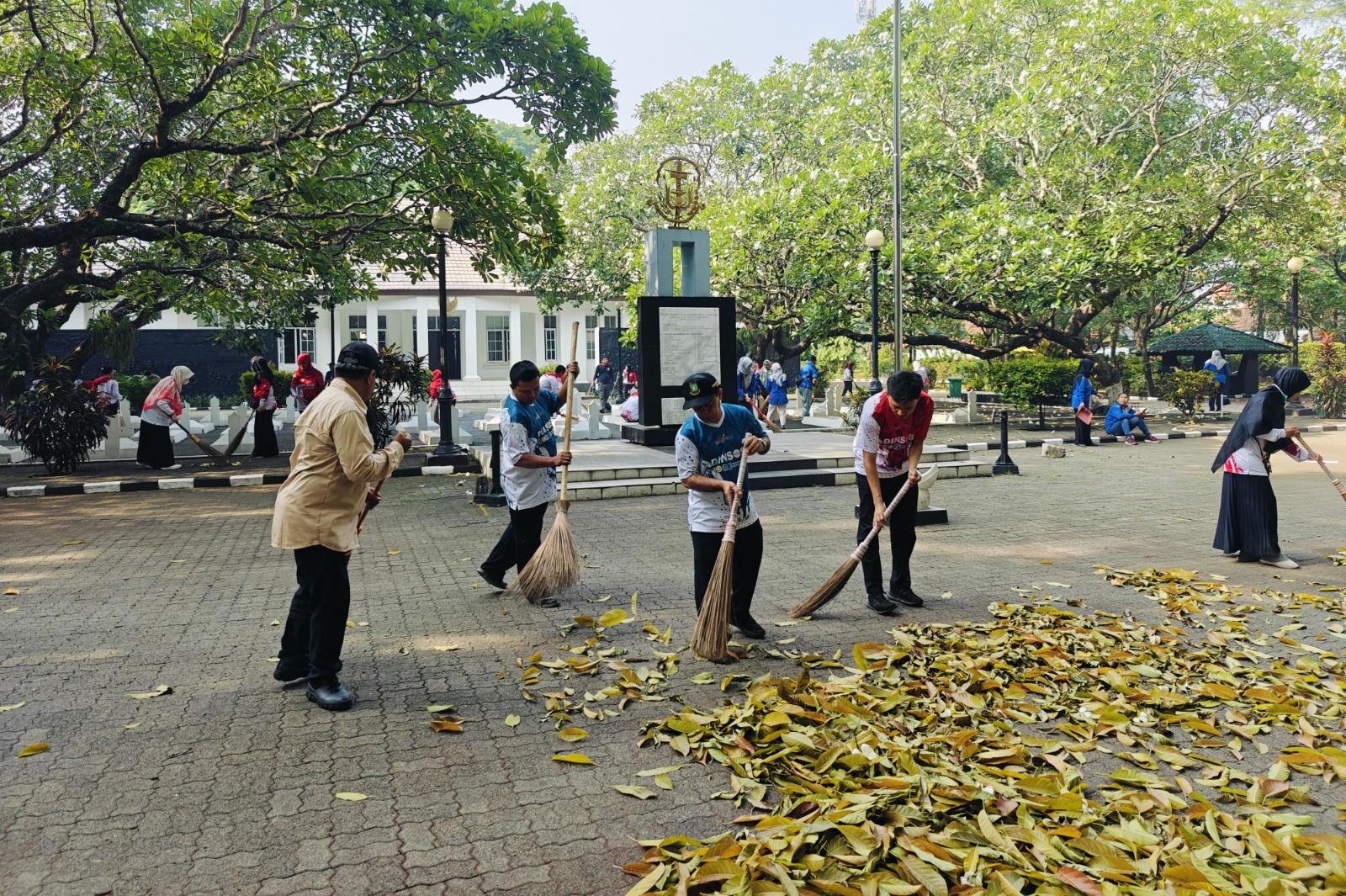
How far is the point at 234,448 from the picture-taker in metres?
16.4

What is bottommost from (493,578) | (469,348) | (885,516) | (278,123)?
(493,578)

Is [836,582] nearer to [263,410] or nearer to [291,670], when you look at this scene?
[291,670]

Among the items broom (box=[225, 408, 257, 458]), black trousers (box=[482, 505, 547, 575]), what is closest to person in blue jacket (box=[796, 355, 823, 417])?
broom (box=[225, 408, 257, 458])

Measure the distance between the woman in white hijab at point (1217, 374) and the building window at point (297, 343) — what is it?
93.9 ft

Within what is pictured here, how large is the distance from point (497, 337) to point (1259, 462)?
34213 mm

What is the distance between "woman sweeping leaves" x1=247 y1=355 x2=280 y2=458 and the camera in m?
15.4

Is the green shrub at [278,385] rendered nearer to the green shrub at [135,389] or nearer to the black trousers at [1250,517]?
the green shrub at [135,389]

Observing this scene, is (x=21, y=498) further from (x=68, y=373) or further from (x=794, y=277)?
(x=794, y=277)

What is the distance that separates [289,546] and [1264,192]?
2471cm

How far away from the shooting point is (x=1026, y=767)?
4035 mm

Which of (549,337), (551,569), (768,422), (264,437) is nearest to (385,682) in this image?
(551,569)

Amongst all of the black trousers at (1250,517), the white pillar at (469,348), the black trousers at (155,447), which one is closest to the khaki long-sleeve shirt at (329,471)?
the black trousers at (1250,517)

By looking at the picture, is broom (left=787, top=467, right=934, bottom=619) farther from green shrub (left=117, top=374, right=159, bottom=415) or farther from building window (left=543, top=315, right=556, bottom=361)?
building window (left=543, top=315, right=556, bottom=361)

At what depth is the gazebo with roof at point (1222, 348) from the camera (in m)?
27.1
